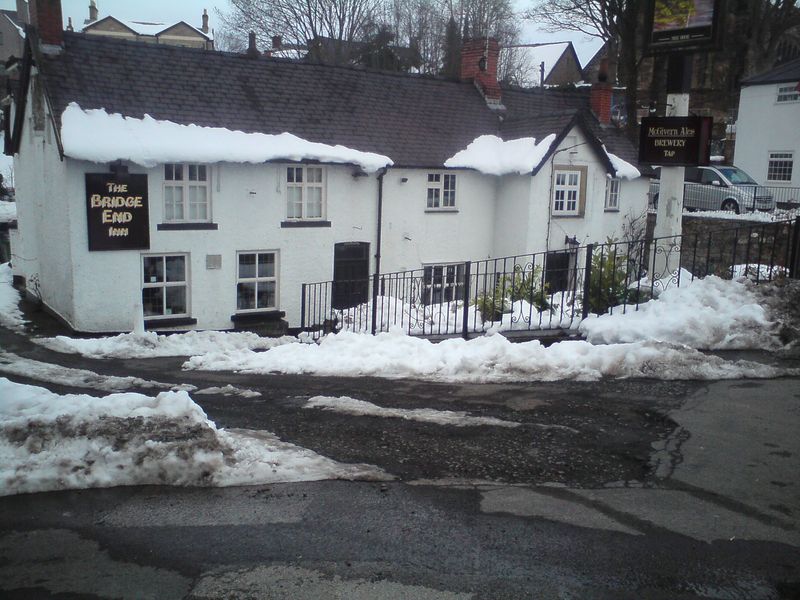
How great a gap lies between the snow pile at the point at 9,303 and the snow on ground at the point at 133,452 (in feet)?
43.2

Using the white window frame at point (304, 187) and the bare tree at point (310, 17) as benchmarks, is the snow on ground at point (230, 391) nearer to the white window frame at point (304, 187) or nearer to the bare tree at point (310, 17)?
the white window frame at point (304, 187)

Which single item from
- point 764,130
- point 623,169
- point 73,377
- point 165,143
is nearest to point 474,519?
point 73,377

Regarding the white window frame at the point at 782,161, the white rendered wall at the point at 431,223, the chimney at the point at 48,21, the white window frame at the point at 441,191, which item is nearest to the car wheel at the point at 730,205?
the white window frame at the point at 782,161

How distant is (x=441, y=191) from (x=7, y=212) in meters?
→ 23.1

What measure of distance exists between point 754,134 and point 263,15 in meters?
33.0

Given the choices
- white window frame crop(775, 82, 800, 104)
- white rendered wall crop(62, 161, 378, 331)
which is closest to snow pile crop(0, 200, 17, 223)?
white rendered wall crop(62, 161, 378, 331)

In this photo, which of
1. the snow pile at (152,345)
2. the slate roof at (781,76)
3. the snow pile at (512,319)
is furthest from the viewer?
the slate roof at (781,76)

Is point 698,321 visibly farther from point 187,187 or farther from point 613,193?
point 613,193

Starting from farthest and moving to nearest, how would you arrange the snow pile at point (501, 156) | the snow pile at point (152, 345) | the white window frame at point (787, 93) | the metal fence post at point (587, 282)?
the white window frame at point (787, 93), the snow pile at point (501, 156), the snow pile at point (152, 345), the metal fence post at point (587, 282)

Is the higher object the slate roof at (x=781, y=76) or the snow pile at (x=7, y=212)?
the slate roof at (x=781, y=76)

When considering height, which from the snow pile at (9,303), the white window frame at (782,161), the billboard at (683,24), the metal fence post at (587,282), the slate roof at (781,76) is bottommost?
the snow pile at (9,303)

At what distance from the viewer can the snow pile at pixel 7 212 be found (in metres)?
32.1

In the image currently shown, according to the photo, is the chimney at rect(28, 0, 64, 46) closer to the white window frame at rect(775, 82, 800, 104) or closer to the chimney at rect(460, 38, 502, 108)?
the chimney at rect(460, 38, 502, 108)

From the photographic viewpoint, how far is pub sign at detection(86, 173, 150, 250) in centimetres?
1767
